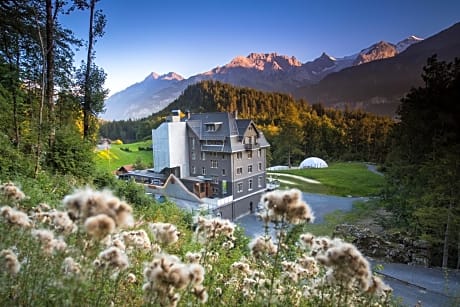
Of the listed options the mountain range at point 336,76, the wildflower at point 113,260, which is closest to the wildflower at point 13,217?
the wildflower at point 113,260

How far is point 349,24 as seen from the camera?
52.3ft

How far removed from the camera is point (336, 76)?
114 feet

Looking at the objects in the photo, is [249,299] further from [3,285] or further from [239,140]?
[239,140]

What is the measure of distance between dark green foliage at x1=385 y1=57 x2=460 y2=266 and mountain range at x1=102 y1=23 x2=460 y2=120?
209 centimetres

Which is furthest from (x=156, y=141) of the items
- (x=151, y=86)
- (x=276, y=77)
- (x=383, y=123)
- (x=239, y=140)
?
(x=151, y=86)

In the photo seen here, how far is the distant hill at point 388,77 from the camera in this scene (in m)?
15.6

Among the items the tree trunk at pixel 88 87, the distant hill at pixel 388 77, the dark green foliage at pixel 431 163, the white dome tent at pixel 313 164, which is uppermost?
the distant hill at pixel 388 77

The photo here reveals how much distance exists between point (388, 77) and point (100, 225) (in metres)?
28.1

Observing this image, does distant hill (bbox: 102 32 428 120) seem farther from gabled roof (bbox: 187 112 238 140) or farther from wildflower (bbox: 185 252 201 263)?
wildflower (bbox: 185 252 201 263)

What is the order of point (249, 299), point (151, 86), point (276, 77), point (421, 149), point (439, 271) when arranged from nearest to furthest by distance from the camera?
point (249, 299)
point (439, 271)
point (421, 149)
point (276, 77)
point (151, 86)

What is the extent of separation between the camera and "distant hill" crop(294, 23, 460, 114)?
15555mm

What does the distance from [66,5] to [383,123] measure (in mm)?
35886

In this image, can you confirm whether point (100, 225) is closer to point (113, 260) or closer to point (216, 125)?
point (113, 260)

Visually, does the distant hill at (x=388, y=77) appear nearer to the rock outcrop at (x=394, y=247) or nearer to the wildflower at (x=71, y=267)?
the rock outcrop at (x=394, y=247)
